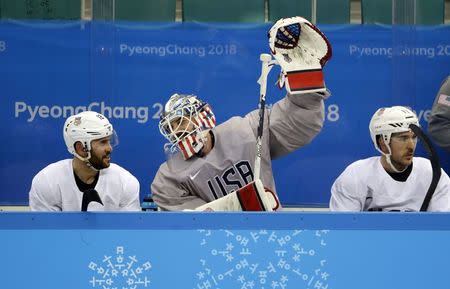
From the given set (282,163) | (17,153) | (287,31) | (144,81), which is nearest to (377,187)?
(287,31)

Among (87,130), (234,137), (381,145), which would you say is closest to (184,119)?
(234,137)

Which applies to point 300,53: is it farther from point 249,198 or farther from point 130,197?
point 130,197

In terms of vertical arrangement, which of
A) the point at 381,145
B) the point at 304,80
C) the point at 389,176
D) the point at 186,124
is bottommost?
the point at 389,176

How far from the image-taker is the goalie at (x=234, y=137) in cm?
419

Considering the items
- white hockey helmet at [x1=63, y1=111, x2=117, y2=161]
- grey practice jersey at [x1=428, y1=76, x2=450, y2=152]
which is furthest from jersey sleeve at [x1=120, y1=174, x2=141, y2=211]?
grey practice jersey at [x1=428, y1=76, x2=450, y2=152]

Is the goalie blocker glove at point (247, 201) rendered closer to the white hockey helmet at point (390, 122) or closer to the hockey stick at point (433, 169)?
the hockey stick at point (433, 169)

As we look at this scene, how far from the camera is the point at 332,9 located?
574 centimetres

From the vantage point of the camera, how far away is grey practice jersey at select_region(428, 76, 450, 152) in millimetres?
5535

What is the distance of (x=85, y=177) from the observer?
4617mm

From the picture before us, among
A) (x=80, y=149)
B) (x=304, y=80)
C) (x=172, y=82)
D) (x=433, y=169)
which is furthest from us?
(x=172, y=82)

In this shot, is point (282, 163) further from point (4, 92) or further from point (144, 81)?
point (4, 92)

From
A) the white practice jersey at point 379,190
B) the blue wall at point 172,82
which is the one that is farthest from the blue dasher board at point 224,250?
the blue wall at point 172,82

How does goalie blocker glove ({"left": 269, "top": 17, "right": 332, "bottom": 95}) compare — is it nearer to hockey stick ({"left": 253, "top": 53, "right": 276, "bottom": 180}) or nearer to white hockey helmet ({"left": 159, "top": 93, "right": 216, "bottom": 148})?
hockey stick ({"left": 253, "top": 53, "right": 276, "bottom": 180})

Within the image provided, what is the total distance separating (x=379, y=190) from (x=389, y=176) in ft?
0.28
